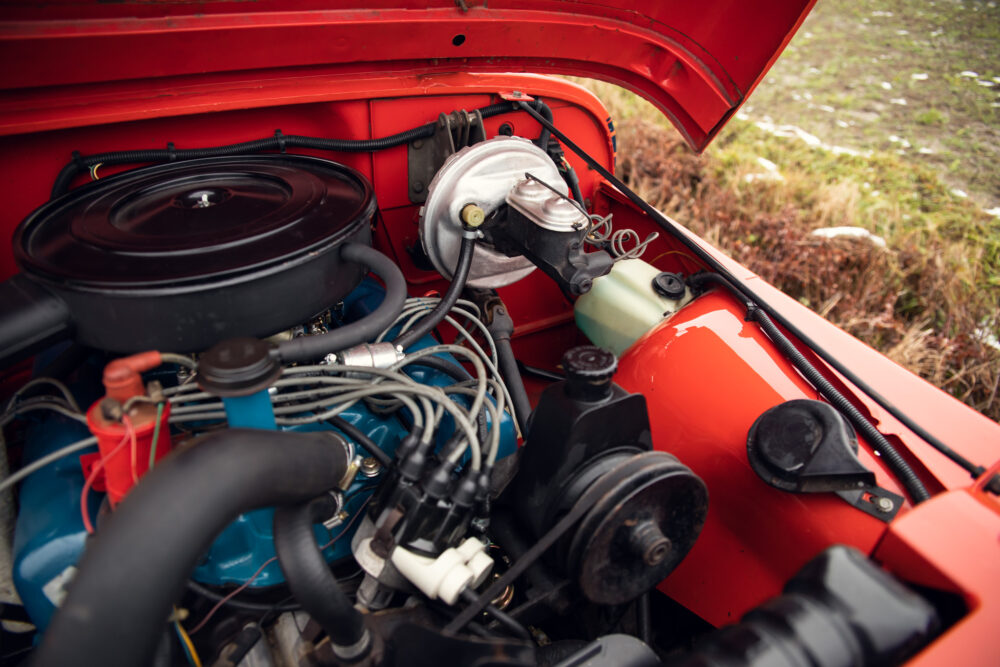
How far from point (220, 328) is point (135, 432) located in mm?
176

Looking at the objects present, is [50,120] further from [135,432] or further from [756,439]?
[756,439]

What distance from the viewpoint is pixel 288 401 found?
94cm

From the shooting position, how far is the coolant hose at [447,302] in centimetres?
102

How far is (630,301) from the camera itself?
1.44 meters

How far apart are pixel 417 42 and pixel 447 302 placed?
60cm

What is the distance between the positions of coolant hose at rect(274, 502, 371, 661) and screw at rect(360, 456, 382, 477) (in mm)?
156

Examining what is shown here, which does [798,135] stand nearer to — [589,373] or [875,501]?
[875,501]

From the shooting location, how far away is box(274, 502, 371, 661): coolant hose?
2.33 ft

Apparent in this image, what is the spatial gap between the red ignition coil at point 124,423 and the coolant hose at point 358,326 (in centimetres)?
16

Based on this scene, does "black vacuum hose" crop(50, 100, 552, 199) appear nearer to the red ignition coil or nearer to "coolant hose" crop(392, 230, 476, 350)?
"coolant hose" crop(392, 230, 476, 350)

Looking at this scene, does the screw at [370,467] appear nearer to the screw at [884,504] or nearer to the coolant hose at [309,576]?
the coolant hose at [309,576]

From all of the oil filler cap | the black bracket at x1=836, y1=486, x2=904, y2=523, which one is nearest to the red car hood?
the oil filler cap

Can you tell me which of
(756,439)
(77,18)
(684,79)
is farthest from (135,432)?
(684,79)

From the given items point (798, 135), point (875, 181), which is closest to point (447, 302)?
point (875, 181)
